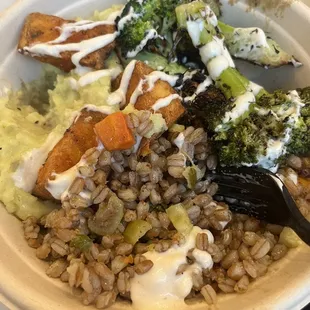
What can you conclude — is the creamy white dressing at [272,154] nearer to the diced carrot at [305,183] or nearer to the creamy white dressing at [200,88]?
the diced carrot at [305,183]

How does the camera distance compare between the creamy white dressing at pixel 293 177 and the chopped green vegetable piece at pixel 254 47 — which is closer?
the creamy white dressing at pixel 293 177

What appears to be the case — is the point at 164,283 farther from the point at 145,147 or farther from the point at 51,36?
the point at 51,36

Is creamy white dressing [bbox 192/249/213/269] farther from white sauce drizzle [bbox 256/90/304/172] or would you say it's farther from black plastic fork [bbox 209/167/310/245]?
white sauce drizzle [bbox 256/90/304/172]

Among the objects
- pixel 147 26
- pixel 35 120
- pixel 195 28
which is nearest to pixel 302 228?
pixel 195 28

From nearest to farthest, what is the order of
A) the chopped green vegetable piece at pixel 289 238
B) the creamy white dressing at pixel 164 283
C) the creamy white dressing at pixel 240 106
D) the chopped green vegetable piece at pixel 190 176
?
1. the creamy white dressing at pixel 164 283
2. the chopped green vegetable piece at pixel 289 238
3. the chopped green vegetable piece at pixel 190 176
4. the creamy white dressing at pixel 240 106

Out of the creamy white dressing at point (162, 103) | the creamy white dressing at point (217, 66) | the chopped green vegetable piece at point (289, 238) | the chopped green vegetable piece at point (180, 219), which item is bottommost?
the chopped green vegetable piece at point (180, 219)

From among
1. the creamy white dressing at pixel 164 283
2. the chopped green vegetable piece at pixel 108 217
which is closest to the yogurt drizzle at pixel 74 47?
the chopped green vegetable piece at pixel 108 217

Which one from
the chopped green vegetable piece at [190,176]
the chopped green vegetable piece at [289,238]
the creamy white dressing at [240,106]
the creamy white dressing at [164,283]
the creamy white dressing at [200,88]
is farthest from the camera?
the creamy white dressing at [200,88]
